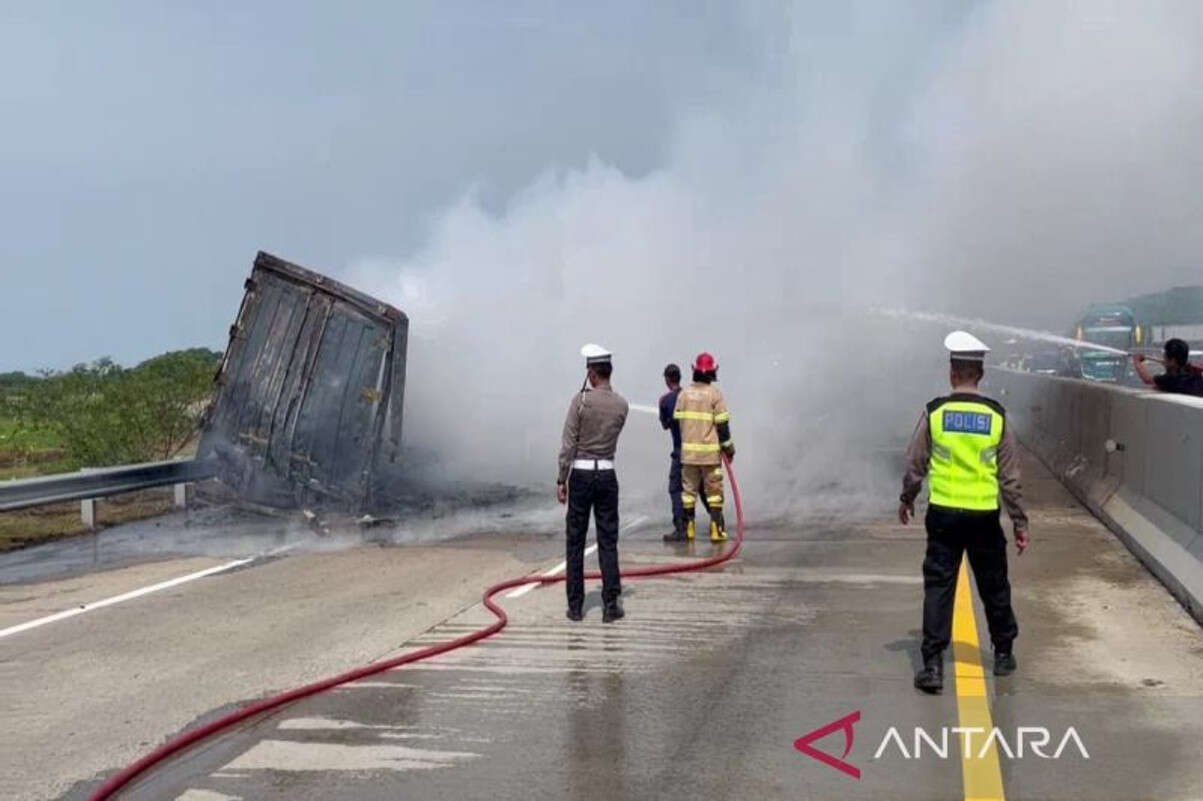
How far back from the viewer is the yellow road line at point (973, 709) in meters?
5.46

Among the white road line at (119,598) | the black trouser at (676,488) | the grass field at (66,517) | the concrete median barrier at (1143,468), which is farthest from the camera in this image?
the grass field at (66,517)

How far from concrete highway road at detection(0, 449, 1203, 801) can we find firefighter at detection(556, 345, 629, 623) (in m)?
0.25

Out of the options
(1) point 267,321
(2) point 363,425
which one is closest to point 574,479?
(2) point 363,425

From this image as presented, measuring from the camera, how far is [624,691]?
Answer: 23.1ft

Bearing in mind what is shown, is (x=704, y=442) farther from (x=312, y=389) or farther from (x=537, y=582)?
(x=312, y=389)

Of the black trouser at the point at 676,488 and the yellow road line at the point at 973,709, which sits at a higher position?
the black trouser at the point at 676,488

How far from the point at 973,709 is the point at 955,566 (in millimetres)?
831

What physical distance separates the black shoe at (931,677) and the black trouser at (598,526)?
258 centimetres

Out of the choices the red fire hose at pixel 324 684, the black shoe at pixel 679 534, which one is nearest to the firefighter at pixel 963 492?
the red fire hose at pixel 324 684

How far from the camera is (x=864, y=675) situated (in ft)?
24.0

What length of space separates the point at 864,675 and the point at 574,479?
260 centimetres

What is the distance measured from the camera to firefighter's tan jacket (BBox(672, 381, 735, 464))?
12.6 metres

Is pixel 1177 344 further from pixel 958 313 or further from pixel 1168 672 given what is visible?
pixel 958 313

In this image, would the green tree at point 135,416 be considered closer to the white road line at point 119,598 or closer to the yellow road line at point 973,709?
the white road line at point 119,598
